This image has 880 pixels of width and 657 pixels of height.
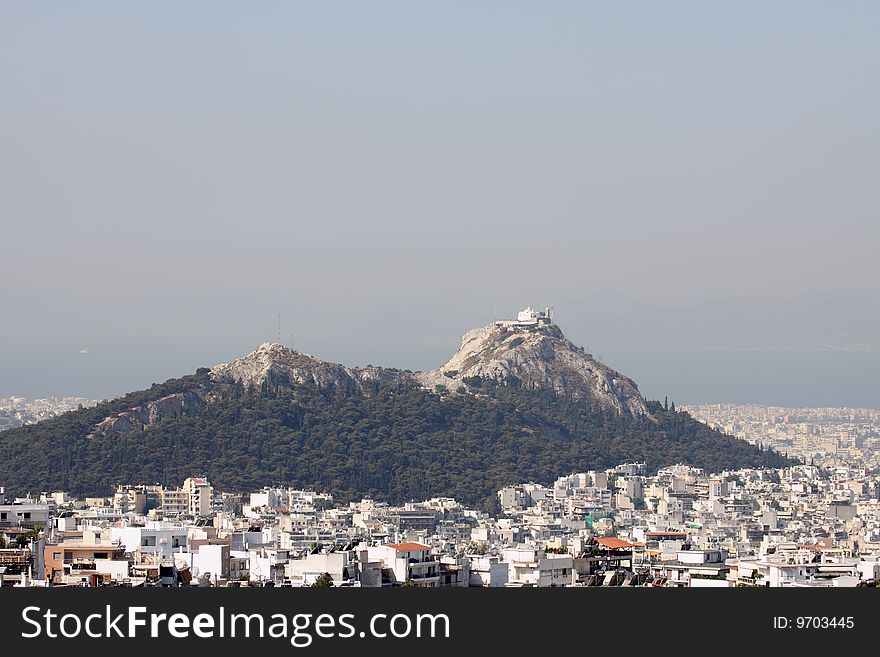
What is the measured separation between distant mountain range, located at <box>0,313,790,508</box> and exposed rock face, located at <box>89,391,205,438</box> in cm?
11

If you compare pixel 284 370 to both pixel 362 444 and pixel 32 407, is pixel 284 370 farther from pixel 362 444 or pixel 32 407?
pixel 32 407

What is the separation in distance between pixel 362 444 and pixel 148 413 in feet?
39.9

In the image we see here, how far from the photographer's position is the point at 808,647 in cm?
2700

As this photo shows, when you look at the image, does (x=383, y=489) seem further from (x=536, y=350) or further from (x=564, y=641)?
(x=564, y=641)

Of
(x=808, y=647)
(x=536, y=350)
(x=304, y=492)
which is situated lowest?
(x=808, y=647)

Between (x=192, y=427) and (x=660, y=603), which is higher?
(x=192, y=427)

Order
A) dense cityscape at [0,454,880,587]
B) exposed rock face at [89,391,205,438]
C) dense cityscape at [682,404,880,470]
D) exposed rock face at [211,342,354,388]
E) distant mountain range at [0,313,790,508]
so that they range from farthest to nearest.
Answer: dense cityscape at [682,404,880,470], exposed rock face at [211,342,354,388], exposed rock face at [89,391,205,438], distant mountain range at [0,313,790,508], dense cityscape at [0,454,880,587]

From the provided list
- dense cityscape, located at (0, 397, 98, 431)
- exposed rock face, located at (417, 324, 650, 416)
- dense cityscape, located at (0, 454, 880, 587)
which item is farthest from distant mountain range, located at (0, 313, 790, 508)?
dense cityscape, located at (0, 397, 98, 431)

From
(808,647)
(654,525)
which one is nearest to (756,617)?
(808,647)

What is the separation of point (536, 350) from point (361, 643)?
5315 inches

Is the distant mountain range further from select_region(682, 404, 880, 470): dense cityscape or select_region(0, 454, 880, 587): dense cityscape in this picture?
select_region(682, 404, 880, 470): dense cityscape

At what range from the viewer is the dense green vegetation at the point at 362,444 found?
131375mm

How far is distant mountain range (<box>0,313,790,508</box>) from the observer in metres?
133

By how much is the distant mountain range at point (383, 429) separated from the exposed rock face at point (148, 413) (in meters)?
0.11
